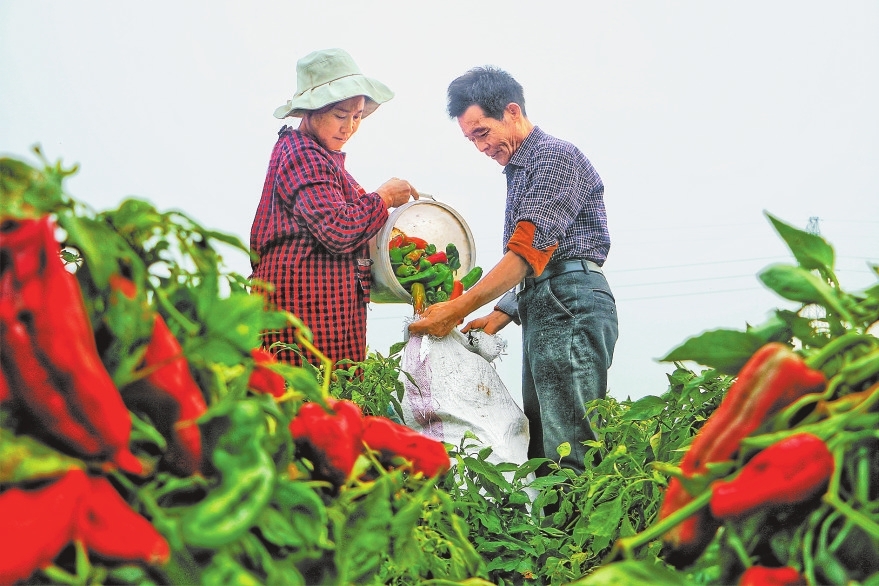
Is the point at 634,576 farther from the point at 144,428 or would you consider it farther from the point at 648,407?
the point at 648,407

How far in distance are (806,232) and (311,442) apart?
0.27m

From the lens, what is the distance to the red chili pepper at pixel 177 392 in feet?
1.23

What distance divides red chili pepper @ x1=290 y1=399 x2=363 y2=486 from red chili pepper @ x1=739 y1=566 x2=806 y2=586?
191mm

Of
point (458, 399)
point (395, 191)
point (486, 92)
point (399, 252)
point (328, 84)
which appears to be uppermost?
point (486, 92)

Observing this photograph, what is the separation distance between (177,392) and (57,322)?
0.06 metres

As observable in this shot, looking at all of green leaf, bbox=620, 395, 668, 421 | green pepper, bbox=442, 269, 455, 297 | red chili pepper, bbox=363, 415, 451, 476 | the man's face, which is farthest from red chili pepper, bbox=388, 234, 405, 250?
red chili pepper, bbox=363, 415, 451, 476

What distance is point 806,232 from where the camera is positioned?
452mm

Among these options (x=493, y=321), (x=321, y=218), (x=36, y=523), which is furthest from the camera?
(x=493, y=321)

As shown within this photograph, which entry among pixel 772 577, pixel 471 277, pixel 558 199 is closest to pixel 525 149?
pixel 558 199

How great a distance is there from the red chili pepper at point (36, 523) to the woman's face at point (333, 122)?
1.50 m

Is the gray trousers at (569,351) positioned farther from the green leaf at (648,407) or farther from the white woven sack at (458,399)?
the green leaf at (648,407)

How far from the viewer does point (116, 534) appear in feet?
1.13

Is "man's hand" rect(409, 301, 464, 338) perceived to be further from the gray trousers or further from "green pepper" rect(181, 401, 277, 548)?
"green pepper" rect(181, 401, 277, 548)

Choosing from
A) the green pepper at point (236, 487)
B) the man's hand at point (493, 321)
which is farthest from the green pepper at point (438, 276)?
the green pepper at point (236, 487)
